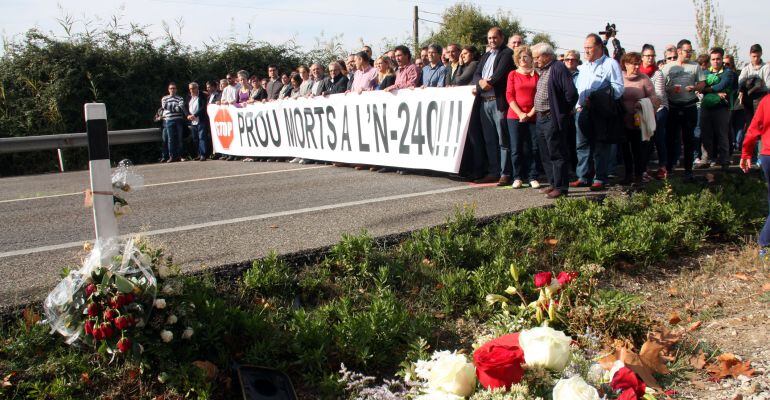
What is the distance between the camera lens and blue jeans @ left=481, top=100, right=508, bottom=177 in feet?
30.1

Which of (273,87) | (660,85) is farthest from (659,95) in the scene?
(273,87)

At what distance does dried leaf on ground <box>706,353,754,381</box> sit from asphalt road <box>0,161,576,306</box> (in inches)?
124

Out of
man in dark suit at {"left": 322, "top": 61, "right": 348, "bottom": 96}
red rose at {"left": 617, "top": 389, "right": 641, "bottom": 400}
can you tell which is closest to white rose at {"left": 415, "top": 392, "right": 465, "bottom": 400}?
red rose at {"left": 617, "top": 389, "right": 641, "bottom": 400}

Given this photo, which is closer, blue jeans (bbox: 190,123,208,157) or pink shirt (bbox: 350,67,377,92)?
pink shirt (bbox: 350,67,377,92)

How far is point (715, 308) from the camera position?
5.14 m

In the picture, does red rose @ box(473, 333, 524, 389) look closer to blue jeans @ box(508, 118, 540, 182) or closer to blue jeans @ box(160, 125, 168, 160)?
blue jeans @ box(508, 118, 540, 182)

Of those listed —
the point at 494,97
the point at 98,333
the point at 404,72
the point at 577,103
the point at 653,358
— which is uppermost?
the point at 404,72

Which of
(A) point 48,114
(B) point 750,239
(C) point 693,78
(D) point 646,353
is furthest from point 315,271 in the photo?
(A) point 48,114

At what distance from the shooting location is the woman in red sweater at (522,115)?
8.63 m

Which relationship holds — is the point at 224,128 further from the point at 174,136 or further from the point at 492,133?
the point at 492,133

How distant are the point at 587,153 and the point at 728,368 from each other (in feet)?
17.5

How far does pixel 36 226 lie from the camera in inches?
301

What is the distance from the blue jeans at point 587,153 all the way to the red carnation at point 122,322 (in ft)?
21.7

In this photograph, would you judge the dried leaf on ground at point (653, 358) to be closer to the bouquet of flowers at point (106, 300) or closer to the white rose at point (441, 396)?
the white rose at point (441, 396)
